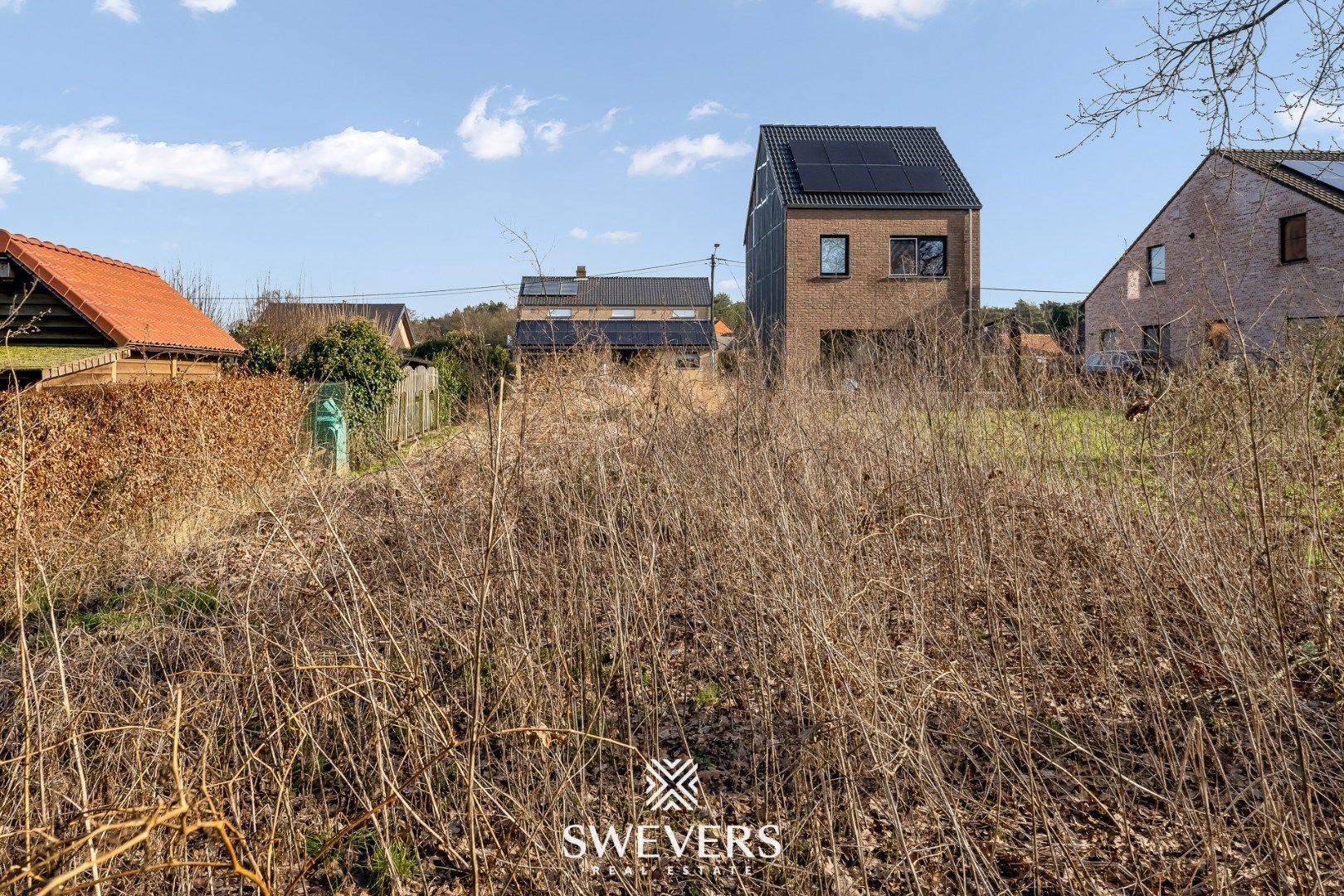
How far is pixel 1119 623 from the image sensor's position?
3.95 m

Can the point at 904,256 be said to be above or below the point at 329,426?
above

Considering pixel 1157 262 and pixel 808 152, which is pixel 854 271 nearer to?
pixel 808 152

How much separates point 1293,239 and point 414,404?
1986 centimetres

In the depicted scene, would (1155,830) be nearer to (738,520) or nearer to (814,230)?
(738,520)

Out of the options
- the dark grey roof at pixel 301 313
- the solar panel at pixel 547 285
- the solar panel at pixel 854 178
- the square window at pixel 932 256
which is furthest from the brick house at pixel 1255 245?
the dark grey roof at pixel 301 313

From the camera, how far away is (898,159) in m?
24.3

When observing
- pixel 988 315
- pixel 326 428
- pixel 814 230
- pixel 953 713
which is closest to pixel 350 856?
pixel 953 713

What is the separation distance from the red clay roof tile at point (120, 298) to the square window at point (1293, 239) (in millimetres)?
22152

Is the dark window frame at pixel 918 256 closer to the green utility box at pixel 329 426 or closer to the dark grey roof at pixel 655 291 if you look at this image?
the green utility box at pixel 329 426

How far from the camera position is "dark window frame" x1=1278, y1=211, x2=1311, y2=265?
21.4 metres

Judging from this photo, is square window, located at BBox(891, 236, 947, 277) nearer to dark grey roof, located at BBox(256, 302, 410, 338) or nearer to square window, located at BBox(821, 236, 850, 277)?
square window, located at BBox(821, 236, 850, 277)

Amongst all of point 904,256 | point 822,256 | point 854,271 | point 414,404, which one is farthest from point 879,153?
point 414,404

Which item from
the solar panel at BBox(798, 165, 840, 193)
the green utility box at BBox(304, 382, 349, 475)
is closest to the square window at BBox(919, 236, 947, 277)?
the solar panel at BBox(798, 165, 840, 193)

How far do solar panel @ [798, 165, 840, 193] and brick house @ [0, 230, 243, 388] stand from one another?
14.6m
